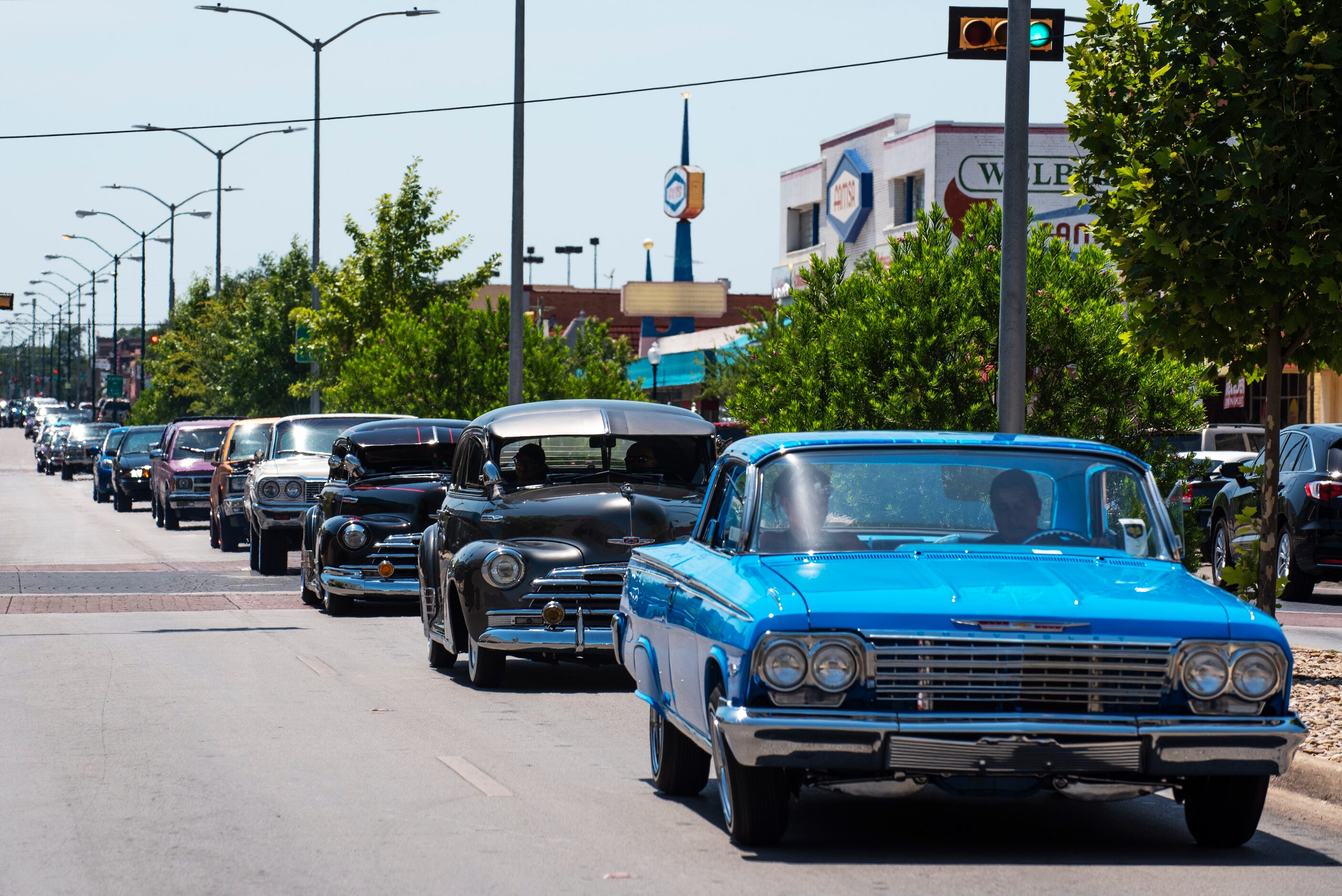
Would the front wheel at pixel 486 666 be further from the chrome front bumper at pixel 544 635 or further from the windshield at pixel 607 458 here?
the windshield at pixel 607 458

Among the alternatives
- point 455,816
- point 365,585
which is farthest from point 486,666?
point 365,585

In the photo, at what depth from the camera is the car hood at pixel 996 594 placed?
6.82m

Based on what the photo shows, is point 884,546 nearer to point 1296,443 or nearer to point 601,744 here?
point 601,744

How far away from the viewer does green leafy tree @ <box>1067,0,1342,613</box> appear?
11688mm

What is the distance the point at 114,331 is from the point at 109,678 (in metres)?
90.6

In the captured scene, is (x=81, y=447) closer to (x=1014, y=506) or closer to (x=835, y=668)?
(x=1014, y=506)

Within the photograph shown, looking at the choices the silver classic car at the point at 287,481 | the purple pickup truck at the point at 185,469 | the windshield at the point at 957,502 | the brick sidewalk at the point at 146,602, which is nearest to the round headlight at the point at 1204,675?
the windshield at the point at 957,502

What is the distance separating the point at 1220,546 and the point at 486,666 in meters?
10.6

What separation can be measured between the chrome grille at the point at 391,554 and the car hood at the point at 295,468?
498 cm

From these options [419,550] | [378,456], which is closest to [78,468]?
[378,456]

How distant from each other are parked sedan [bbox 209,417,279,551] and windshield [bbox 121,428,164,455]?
575 inches

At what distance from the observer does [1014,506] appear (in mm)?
7988

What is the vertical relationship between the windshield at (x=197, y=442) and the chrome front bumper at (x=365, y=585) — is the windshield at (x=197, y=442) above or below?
above

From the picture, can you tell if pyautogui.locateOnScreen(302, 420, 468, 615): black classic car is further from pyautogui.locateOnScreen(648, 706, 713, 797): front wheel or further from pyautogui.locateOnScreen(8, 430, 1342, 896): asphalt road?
pyautogui.locateOnScreen(648, 706, 713, 797): front wheel
